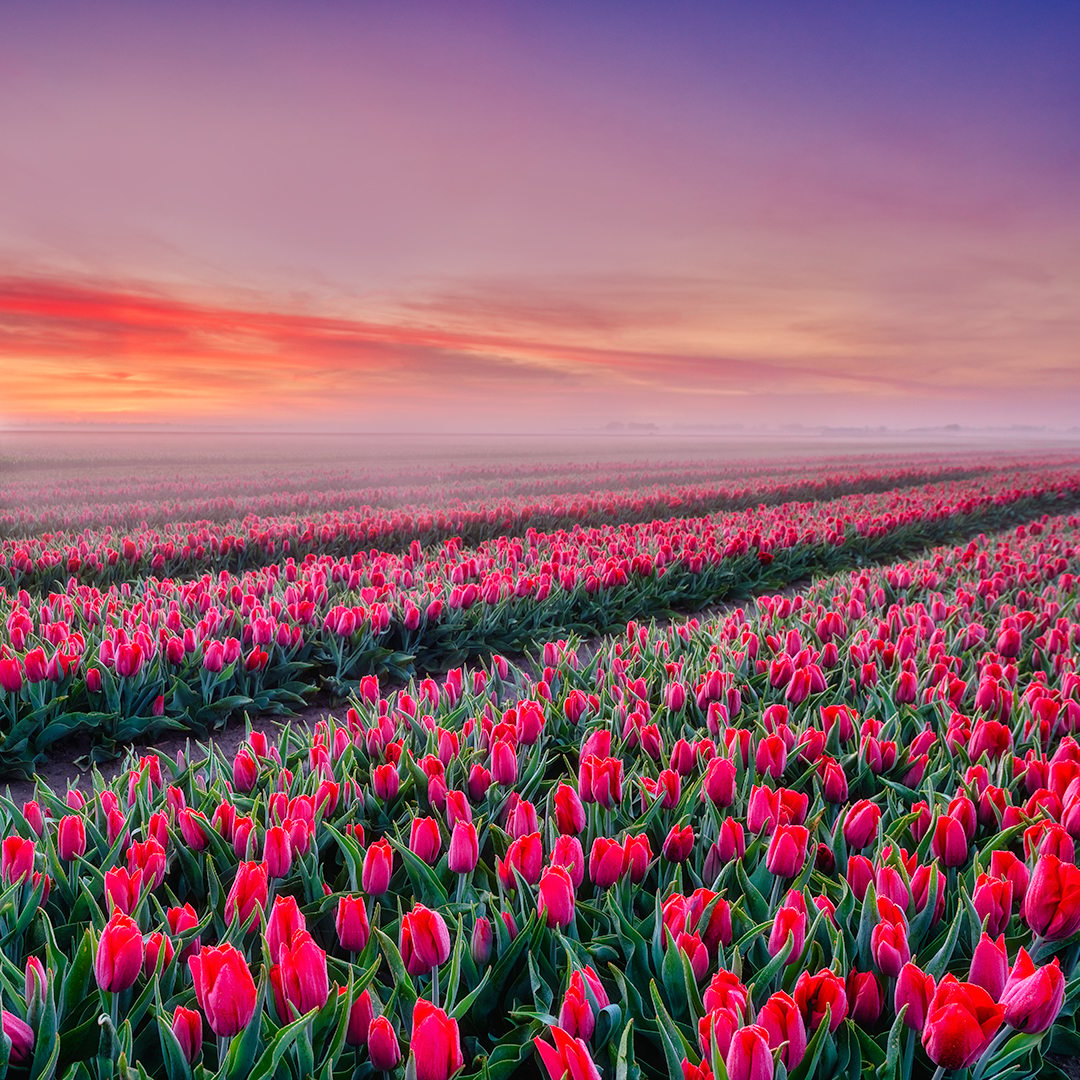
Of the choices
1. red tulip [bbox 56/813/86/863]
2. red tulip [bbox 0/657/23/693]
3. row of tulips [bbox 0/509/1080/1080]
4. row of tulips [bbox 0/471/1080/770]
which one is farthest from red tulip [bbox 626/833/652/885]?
red tulip [bbox 0/657/23/693]

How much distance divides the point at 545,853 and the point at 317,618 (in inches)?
133

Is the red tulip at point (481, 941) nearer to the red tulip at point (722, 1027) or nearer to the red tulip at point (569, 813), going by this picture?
the red tulip at point (569, 813)

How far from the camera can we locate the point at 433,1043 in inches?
45.7

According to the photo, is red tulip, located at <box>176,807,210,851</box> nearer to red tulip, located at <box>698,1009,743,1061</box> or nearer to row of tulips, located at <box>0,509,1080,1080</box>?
row of tulips, located at <box>0,509,1080,1080</box>

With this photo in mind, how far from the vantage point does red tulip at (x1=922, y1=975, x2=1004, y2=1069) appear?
1.12 meters

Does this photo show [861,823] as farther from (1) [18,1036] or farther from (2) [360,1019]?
(1) [18,1036]

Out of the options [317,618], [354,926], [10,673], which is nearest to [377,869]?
[354,926]

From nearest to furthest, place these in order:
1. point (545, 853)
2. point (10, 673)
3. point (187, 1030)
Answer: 1. point (187, 1030)
2. point (545, 853)
3. point (10, 673)

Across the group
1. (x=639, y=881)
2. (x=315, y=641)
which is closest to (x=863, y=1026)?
(x=639, y=881)

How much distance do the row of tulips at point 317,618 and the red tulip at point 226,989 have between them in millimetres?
2423

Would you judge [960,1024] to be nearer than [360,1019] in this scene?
Yes

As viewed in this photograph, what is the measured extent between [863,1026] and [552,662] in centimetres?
223

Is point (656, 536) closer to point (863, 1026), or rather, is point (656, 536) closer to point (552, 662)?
point (552, 662)

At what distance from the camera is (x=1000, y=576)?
5.54 metres
